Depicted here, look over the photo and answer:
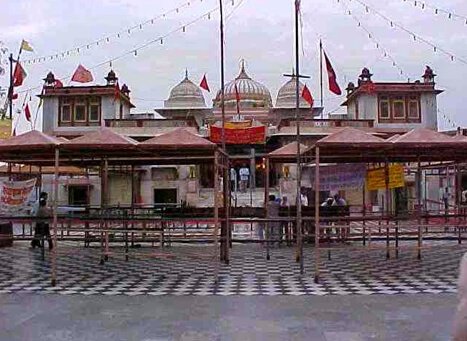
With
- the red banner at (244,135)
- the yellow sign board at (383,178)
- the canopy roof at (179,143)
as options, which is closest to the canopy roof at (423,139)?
the yellow sign board at (383,178)

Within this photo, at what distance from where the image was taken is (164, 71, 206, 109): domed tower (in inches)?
1650

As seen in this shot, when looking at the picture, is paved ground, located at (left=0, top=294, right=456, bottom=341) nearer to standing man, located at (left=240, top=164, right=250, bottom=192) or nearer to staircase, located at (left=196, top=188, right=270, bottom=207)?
staircase, located at (left=196, top=188, right=270, bottom=207)

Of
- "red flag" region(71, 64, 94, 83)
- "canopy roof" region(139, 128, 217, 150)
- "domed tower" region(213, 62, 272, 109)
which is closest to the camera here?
"canopy roof" region(139, 128, 217, 150)

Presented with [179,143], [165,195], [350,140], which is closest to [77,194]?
[165,195]

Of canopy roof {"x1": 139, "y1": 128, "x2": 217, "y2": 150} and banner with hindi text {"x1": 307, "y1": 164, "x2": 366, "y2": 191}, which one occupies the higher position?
canopy roof {"x1": 139, "y1": 128, "x2": 217, "y2": 150}

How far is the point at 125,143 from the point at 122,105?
1215 inches

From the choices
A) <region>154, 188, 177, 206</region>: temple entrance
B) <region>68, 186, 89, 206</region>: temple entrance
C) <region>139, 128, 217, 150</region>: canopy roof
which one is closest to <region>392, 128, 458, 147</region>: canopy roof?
<region>139, 128, 217, 150</region>: canopy roof

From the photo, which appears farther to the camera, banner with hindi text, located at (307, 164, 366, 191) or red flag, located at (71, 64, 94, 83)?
red flag, located at (71, 64, 94, 83)

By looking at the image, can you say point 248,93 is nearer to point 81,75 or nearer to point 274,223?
point 81,75

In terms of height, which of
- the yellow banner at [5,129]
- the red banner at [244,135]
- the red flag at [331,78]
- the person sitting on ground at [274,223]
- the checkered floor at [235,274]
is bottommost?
the checkered floor at [235,274]

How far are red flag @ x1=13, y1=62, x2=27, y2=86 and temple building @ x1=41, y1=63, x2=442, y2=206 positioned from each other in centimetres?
748

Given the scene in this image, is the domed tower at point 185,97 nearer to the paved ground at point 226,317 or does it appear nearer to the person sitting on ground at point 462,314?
the paved ground at point 226,317

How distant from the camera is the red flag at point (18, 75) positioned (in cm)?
2238

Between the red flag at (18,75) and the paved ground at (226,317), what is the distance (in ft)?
49.7
